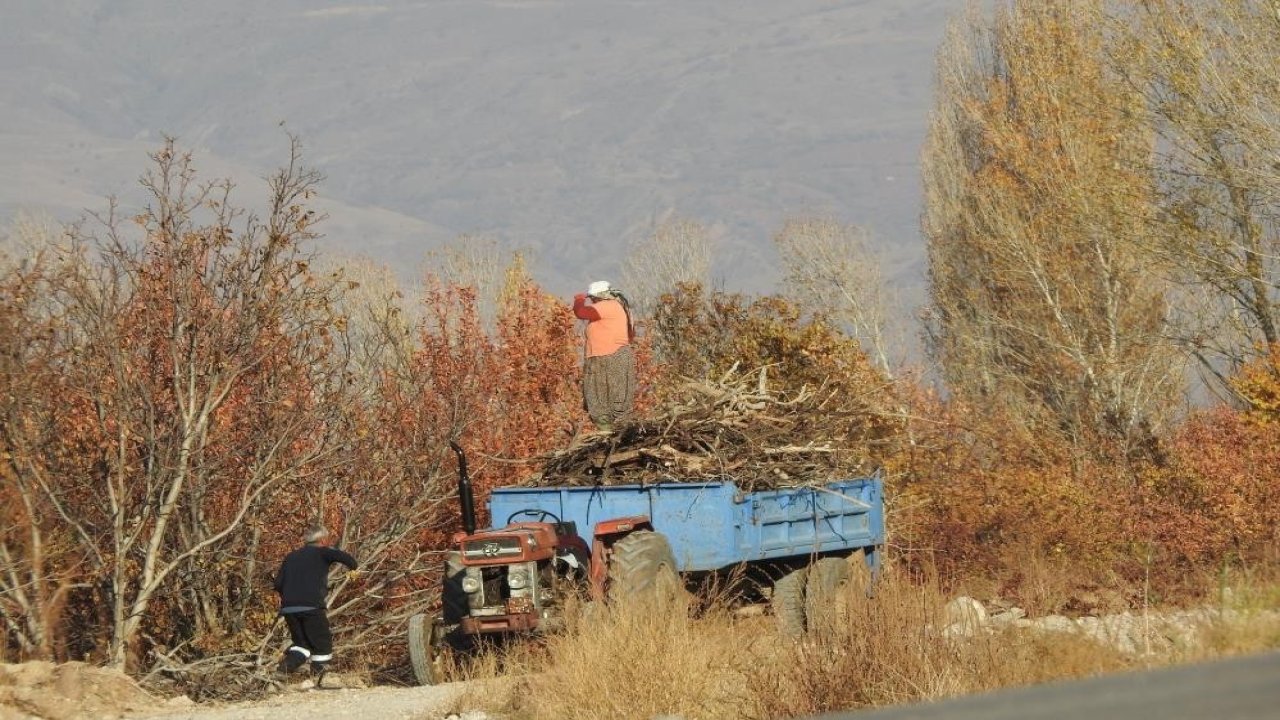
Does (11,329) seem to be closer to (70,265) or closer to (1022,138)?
(70,265)

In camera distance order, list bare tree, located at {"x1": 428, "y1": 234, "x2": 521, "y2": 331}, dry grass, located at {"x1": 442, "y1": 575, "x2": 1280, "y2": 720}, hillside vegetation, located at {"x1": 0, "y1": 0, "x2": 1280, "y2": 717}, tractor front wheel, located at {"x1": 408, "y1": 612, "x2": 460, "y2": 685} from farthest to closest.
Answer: bare tree, located at {"x1": 428, "y1": 234, "x2": 521, "y2": 331} < tractor front wheel, located at {"x1": 408, "y1": 612, "x2": 460, "y2": 685} < hillside vegetation, located at {"x1": 0, "y1": 0, "x2": 1280, "y2": 717} < dry grass, located at {"x1": 442, "y1": 575, "x2": 1280, "y2": 720}

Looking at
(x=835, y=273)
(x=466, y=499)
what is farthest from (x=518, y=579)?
(x=835, y=273)

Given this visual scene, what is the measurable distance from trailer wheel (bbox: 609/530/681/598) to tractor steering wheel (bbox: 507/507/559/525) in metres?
1.02

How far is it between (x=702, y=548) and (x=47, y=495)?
5.47m

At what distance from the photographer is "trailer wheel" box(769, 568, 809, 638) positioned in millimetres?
14141

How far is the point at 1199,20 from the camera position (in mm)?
26266

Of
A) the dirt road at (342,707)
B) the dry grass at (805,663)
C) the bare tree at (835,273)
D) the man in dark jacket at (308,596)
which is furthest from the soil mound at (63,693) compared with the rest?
the bare tree at (835,273)

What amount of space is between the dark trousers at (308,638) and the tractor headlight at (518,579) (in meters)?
1.83

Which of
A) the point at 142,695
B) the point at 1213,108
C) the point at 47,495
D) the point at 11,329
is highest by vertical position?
the point at 1213,108

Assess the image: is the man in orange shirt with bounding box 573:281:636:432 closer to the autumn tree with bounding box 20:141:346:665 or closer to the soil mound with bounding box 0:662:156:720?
the autumn tree with bounding box 20:141:346:665

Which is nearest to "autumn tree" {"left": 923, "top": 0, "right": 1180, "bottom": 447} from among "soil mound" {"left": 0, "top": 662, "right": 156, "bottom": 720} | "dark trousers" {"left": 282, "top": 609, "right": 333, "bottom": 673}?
"dark trousers" {"left": 282, "top": 609, "right": 333, "bottom": 673}

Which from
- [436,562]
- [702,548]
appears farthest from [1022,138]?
[702,548]

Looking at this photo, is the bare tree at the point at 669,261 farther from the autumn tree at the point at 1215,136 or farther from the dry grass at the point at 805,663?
the dry grass at the point at 805,663

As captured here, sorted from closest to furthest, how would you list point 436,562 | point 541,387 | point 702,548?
point 702,548, point 436,562, point 541,387
